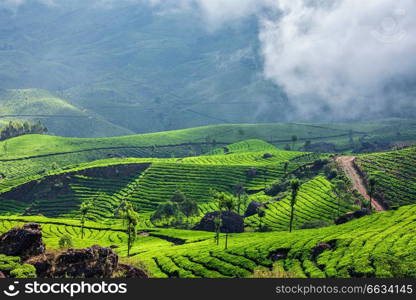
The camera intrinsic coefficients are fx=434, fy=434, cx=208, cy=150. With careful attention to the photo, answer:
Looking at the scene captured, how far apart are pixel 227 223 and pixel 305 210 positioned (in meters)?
35.6

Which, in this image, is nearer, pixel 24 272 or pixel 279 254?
pixel 24 272

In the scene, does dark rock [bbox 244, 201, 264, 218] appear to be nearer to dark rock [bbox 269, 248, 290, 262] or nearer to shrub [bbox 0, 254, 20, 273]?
dark rock [bbox 269, 248, 290, 262]

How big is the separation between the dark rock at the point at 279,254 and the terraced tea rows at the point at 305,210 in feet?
182

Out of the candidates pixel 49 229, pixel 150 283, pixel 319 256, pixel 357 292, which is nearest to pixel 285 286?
pixel 357 292

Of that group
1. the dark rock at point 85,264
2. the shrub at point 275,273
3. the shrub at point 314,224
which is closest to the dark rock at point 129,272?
the dark rock at point 85,264

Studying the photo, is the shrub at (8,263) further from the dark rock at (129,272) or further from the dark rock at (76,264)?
the dark rock at (129,272)

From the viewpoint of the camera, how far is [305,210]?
170 m

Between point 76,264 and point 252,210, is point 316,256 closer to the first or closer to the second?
point 76,264

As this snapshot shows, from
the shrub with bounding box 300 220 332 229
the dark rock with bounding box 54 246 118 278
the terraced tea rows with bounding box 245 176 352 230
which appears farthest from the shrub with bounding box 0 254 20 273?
the shrub with bounding box 300 220 332 229

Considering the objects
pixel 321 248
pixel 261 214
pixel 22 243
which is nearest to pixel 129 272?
pixel 22 243

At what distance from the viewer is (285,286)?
4800cm

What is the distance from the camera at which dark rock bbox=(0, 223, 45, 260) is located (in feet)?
247

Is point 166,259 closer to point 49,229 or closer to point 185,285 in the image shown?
point 185,285

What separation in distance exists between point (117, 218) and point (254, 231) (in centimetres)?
7250
